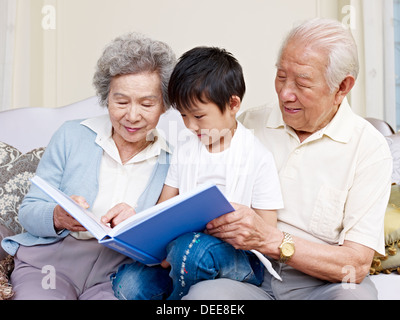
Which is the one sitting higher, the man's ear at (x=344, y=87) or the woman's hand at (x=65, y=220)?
the man's ear at (x=344, y=87)

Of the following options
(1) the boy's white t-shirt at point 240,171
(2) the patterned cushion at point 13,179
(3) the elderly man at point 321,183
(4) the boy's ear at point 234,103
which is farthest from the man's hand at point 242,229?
(2) the patterned cushion at point 13,179

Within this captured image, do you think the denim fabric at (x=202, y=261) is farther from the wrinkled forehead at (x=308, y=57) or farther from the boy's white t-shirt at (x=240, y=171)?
the wrinkled forehead at (x=308, y=57)

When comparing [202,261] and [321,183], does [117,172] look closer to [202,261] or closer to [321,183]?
[202,261]

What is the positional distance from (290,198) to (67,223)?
0.71m

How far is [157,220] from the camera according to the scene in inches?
49.8

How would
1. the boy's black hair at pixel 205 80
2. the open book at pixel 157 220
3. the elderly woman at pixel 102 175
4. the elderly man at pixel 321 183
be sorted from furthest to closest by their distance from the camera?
the elderly woman at pixel 102 175, the boy's black hair at pixel 205 80, the elderly man at pixel 321 183, the open book at pixel 157 220

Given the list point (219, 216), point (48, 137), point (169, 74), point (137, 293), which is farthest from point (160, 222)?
point (48, 137)

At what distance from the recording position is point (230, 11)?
11.5 ft

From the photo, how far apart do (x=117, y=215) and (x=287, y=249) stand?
1.67ft

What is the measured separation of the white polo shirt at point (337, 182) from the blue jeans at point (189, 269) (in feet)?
0.72

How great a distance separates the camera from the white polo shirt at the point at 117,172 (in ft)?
5.80

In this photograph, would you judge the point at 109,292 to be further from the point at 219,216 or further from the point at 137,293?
the point at 219,216

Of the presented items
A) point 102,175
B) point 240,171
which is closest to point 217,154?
point 240,171

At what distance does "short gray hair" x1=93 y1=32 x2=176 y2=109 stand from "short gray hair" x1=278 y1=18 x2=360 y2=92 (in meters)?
0.44
